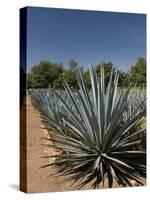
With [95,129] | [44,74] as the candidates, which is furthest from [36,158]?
[44,74]

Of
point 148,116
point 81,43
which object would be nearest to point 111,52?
point 81,43

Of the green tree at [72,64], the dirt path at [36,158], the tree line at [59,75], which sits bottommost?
the dirt path at [36,158]

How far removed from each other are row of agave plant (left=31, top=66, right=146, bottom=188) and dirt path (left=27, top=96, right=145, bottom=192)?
0.29ft

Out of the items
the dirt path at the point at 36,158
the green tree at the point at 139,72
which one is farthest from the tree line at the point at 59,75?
the dirt path at the point at 36,158

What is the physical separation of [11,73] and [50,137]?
0.90 meters

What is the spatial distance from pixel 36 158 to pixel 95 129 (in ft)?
2.73

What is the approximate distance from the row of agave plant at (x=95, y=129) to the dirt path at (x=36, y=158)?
87 millimetres

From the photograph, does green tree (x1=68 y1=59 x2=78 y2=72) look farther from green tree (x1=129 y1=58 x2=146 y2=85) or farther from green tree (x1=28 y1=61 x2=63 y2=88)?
green tree (x1=129 y1=58 x2=146 y2=85)

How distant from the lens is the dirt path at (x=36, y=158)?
24.4 ft

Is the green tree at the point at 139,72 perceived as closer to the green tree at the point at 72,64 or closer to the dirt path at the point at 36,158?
the green tree at the point at 72,64

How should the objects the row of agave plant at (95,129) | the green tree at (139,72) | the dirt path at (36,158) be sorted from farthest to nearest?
the green tree at (139,72), the row of agave plant at (95,129), the dirt path at (36,158)

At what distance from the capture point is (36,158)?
24.6 feet

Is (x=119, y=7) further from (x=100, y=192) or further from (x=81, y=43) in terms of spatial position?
(x=100, y=192)

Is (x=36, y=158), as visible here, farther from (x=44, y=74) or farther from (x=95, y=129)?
(x=44, y=74)
